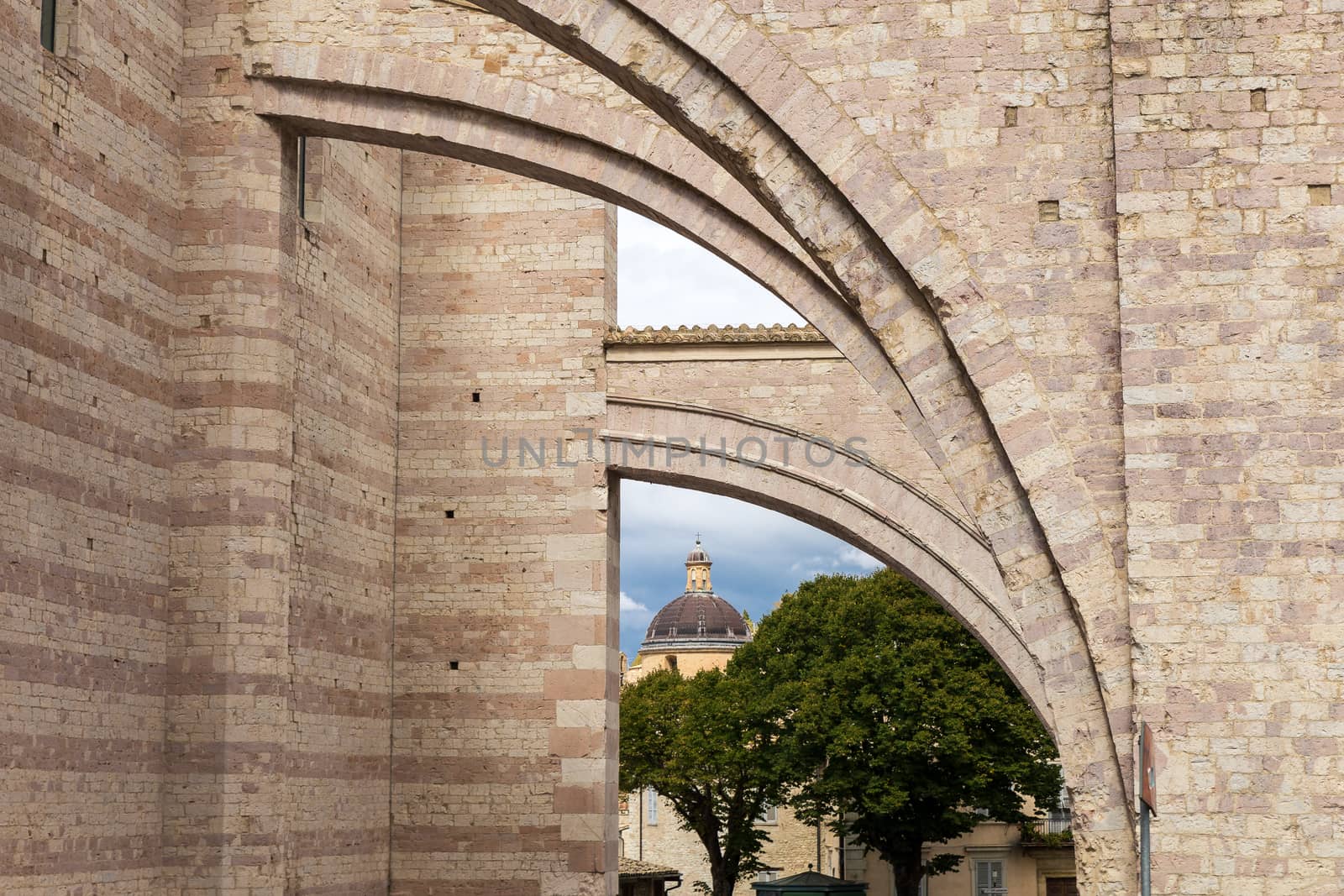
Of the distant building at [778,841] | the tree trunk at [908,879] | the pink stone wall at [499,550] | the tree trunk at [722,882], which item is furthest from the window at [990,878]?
the pink stone wall at [499,550]

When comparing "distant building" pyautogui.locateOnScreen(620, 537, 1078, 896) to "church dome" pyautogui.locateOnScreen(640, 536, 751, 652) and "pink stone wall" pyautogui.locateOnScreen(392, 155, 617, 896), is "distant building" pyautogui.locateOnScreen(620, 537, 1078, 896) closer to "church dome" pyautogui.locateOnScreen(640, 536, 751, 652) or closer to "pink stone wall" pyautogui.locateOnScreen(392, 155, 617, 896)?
"church dome" pyautogui.locateOnScreen(640, 536, 751, 652)

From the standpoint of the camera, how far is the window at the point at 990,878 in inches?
1184

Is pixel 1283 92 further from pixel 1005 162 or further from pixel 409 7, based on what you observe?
pixel 409 7

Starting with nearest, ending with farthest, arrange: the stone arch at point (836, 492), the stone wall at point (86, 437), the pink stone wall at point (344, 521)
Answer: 1. the stone wall at point (86, 437)
2. the pink stone wall at point (344, 521)
3. the stone arch at point (836, 492)

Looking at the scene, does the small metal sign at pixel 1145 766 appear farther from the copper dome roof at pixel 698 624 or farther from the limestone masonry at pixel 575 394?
the copper dome roof at pixel 698 624

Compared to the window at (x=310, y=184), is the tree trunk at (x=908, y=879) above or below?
below

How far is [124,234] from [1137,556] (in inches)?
281

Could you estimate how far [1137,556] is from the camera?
22.7ft

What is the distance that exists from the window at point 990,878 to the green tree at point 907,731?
14.3 feet

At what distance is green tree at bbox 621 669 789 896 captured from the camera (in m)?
29.6

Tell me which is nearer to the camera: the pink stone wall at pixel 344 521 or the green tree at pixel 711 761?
the pink stone wall at pixel 344 521

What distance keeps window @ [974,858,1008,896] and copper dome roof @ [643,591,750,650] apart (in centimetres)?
3482

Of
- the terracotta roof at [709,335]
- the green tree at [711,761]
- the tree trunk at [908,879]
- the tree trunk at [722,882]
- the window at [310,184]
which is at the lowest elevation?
the tree trunk at [722,882]

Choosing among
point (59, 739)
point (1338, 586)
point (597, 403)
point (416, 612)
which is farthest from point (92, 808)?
point (1338, 586)
